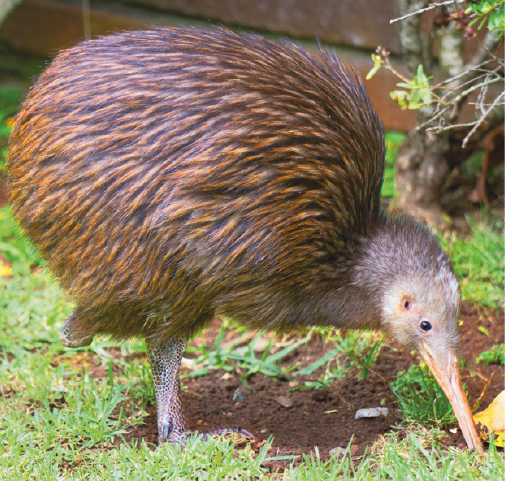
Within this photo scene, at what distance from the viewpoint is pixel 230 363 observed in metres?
3.85

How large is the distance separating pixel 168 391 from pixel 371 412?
96 centimetres

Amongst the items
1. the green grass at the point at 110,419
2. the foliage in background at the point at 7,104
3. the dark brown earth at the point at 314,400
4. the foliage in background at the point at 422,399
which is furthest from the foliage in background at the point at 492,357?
the foliage in background at the point at 7,104

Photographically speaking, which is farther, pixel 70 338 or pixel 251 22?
pixel 251 22

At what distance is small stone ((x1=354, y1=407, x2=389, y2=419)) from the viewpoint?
317 cm

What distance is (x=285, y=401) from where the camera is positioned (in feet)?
11.4

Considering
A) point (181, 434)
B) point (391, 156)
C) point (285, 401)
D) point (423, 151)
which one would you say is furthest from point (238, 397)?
point (391, 156)

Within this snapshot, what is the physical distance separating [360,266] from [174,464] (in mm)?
1157

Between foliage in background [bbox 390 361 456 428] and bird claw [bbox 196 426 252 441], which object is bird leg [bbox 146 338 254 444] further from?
foliage in background [bbox 390 361 456 428]

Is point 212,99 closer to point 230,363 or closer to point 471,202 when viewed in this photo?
point 230,363

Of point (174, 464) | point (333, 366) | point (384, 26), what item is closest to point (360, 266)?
point (333, 366)

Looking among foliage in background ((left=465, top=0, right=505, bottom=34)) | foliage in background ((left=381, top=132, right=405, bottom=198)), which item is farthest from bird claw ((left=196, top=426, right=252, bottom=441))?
foliage in background ((left=381, top=132, right=405, bottom=198))

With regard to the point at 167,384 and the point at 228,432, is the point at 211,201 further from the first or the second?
the point at 228,432

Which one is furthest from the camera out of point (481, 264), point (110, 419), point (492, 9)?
point (481, 264)

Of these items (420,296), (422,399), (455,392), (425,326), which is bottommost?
(422,399)
